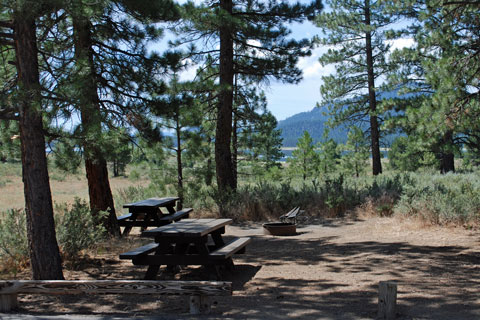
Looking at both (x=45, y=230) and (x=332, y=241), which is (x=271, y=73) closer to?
(x=332, y=241)

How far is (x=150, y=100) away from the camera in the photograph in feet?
26.3

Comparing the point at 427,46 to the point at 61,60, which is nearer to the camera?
the point at 61,60

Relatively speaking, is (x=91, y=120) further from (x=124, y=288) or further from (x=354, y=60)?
(x=354, y=60)

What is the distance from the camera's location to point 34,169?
5898 mm

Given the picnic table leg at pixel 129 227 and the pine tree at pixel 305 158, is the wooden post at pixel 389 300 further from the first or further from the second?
the pine tree at pixel 305 158

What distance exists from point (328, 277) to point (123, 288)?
286cm

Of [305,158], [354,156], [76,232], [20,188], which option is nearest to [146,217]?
[76,232]

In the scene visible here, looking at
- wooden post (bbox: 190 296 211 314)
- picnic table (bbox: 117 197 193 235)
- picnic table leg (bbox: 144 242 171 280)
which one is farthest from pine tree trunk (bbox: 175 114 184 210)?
wooden post (bbox: 190 296 211 314)

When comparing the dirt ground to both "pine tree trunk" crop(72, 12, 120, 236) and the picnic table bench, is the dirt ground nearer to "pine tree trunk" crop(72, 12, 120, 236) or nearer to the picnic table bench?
the picnic table bench

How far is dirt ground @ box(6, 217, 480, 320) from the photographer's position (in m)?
4.94

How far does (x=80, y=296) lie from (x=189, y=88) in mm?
7556

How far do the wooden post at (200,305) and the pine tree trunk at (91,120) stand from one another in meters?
2.65

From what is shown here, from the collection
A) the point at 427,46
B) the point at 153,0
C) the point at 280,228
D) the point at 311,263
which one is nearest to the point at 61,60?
the point at 153,0

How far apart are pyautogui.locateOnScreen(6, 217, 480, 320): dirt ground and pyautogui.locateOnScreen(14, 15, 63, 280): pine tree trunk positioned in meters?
0.55
